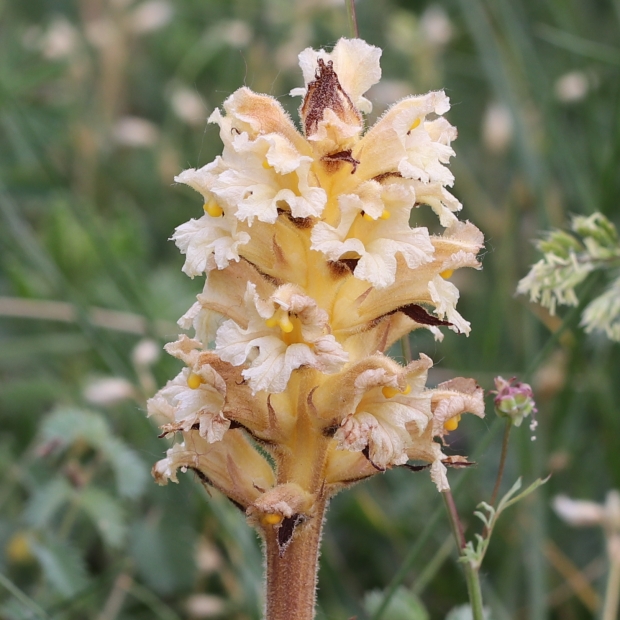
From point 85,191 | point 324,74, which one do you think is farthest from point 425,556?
point 85,191

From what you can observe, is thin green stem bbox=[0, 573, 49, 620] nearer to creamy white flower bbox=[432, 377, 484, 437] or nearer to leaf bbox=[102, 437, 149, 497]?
leaf bbox=[102, 437, 149, 497]

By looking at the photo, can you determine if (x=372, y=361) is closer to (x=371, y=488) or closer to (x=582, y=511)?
(x=582, y=511)

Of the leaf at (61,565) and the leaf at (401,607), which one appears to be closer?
Result: the leaf at (401,607)

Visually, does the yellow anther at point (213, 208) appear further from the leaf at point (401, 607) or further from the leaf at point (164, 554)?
the leaf at point (164, 554)

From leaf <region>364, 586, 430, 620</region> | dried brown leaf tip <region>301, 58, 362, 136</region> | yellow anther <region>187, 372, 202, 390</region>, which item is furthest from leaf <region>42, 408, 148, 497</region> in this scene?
dried brown leaf tip <region>301, 58, 362, 136</region>

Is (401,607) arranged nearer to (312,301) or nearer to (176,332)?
(312,301)

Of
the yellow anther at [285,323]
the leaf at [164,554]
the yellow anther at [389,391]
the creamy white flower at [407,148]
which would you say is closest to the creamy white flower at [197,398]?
the yellow anther at [285,323]
